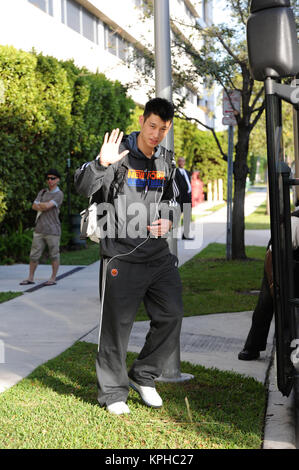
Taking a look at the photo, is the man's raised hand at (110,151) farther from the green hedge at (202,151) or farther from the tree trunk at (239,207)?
the green hedge at (202,151)

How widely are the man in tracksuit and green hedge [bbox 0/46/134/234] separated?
7.63 metres

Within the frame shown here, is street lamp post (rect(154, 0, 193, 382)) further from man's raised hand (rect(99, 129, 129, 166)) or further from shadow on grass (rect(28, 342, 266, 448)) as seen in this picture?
man's raised hand (rect(99, 129, 129, 166))

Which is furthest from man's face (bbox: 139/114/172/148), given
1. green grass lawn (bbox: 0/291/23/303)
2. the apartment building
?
the apartment building

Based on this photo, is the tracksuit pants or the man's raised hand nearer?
the man's raised hand

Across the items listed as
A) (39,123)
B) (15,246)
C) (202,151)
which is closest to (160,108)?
(39,123)

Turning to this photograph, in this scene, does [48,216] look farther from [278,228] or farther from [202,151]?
[202,151]

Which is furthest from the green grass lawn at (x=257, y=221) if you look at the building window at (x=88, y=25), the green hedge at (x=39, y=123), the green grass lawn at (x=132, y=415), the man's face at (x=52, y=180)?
the green grass lawn at (x=132, y=415)

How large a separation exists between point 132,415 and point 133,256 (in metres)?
1.03

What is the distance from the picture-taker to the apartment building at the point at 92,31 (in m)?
13.2

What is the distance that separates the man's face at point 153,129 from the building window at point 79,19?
17853mm

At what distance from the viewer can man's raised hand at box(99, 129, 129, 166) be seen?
4.24 metres

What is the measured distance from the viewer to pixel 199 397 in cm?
486

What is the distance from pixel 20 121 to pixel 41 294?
427 centimetres
